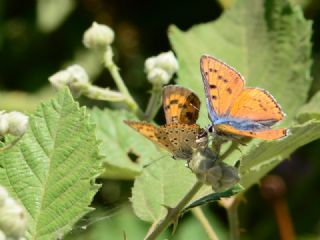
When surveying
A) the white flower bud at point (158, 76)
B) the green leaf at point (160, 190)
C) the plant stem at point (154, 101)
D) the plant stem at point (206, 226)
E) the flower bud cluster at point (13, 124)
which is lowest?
the plant stem at point (206, 226)

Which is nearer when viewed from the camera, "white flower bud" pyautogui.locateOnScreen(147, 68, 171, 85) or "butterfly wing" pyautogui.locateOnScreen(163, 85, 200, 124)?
"butterfly wing" pyautogui.locateOnScreen(163, 85, 200, 124)

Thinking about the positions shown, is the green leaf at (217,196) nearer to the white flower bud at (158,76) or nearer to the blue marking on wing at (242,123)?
the blue marking on wing at (242,123)

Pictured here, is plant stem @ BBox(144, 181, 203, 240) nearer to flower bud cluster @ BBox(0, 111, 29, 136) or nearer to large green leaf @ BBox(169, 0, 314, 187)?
flower bud cluster @ BBox(0, 111, 29, 136)

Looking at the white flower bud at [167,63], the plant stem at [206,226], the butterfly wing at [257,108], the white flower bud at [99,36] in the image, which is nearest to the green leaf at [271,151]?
the butterfly wing at [257,108]

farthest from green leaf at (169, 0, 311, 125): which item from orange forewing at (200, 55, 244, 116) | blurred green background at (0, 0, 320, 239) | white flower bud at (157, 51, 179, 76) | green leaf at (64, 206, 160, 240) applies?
blurred green background at (0, 0, 320, 239)

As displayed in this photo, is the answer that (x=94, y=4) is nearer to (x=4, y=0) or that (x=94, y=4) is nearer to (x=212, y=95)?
(x=4, y=0)
